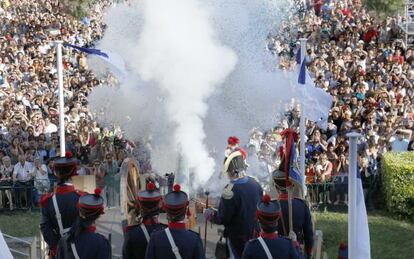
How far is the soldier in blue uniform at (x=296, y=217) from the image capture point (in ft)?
27.9

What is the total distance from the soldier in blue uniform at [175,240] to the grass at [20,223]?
6946 millimetres

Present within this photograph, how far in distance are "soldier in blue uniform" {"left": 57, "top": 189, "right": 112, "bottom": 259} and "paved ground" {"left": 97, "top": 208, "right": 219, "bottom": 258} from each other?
3.98 m

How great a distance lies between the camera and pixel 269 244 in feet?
22.7

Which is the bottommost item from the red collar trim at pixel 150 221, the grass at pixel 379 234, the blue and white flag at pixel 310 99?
the grass at pixel 379 234

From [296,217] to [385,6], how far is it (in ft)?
48.5

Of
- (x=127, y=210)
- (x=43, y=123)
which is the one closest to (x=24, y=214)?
(x=43, y=123)

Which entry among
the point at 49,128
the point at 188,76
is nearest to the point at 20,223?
the point at 49,128

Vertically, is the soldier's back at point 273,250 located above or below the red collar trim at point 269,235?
below

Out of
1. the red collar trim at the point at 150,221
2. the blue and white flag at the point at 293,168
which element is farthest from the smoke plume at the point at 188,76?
the red collar trim at the point at 150,221

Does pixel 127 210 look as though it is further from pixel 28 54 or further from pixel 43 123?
pixel 28 54

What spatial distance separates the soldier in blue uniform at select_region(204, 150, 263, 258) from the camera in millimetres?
9227

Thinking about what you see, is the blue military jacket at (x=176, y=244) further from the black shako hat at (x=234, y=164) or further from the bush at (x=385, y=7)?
the bush at (x=385, y=7)

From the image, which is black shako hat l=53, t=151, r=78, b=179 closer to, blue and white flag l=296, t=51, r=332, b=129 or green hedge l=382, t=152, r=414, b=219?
blue and white flag l=296, t=51, r=332, b=129

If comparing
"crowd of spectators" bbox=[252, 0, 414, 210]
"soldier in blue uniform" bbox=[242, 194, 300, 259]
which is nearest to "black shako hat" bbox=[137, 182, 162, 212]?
"soldier in blue uniform" bbox=[242, 194, 300, 259]
